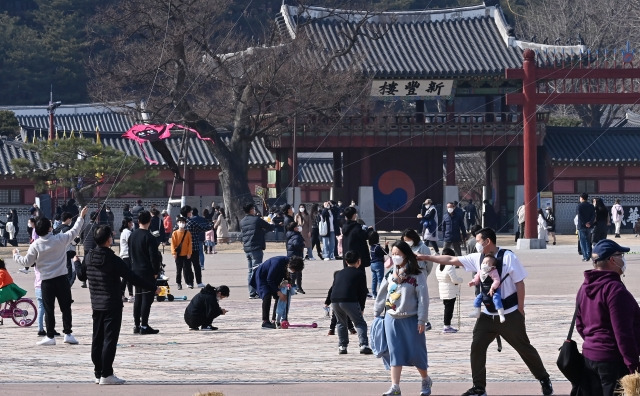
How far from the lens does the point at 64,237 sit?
1438 cm

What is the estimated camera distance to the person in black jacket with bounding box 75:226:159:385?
1148cm

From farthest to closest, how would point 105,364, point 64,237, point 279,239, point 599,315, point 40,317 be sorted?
point 279,239
point 40,317
point 64,237
point 105,364
point 599,315

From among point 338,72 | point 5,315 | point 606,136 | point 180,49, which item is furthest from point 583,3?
point 5,315

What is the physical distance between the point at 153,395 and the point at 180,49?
29.2m

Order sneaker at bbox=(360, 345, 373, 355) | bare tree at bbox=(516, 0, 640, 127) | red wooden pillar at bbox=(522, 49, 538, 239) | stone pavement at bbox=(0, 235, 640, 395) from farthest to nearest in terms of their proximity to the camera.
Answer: bare tree at bbox=(516, 0, 640, 127)
red wooden pillar at bbox=(522, 49, 538, 239)
sneaker at bbox=(360, 345, 373, 355)
stone pavement at bbox=(0, 235, 640, 395)

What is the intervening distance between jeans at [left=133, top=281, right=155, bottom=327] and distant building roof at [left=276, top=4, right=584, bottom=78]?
27378 millimetres

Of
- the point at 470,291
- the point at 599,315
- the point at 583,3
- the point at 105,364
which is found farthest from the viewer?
the point at 583,3

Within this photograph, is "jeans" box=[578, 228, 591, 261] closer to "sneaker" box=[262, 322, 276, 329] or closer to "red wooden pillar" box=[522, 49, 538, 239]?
"red wooden pillar" box=[522, 49, 538, 239]

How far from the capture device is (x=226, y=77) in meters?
39.7

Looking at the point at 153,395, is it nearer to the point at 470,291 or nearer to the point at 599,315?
the point at 599,315

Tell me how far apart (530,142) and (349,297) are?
21.4 meters

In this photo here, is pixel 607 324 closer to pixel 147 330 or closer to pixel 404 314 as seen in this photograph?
pixel 404 314

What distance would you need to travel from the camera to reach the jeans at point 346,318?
1315 centimetres

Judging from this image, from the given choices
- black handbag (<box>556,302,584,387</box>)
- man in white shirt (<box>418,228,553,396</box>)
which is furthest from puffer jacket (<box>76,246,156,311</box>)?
black handbag (<box>556,302,584,387</box>)
